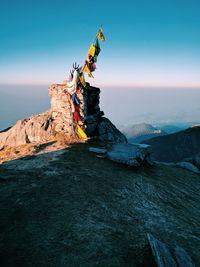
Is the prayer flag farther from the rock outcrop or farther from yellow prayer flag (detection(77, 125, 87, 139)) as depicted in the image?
yellow prayer flag (detection(77, 125, 87, 139))

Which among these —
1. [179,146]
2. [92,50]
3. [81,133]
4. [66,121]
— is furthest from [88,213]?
[179,146]

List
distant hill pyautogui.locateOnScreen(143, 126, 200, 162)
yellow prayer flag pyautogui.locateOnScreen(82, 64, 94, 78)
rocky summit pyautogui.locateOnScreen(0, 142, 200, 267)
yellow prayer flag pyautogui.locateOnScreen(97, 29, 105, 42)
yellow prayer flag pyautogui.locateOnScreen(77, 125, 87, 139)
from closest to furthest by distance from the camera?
rocky summit pyautogui.locateOnScreen(0, 142, 200, 267) < yellow prayer flag pyautogui.locateOnScreen(97, 29, 105, 42) < yellow prayer flag pyautogui.locateOnScreen(82, 64, 94, 78) < yellow prayer flag pyautogui.locateOnScreen(77, 125, 87, 139) < distant hill pyautogui.locateOnScreen(143, 126, 200, 162)

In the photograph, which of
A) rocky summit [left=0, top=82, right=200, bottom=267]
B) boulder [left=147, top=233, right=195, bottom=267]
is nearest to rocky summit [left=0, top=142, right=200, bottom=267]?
rocky summit [left=0, top=82, right=200, bottom=267]

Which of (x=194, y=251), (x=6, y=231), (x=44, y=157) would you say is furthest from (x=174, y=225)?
(x=44, y=157)

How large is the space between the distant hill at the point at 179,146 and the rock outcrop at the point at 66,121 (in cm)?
6169

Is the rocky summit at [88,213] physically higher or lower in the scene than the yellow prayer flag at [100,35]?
lower

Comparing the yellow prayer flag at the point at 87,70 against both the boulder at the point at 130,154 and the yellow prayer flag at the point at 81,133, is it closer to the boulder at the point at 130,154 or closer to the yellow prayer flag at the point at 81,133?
the yellow prayer flag at the point at 81,133

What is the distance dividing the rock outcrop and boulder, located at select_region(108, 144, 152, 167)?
3.91m

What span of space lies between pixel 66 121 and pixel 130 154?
8.61m

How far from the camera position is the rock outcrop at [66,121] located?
17.9 m

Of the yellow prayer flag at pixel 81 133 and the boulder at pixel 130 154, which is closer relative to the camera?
the boulder at pixel 130 154

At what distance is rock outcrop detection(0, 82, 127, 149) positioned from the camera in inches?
704

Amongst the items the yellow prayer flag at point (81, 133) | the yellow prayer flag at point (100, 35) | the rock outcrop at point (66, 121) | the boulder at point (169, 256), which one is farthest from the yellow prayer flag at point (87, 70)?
the boulder at point (169, 256)

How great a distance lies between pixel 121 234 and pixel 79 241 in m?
1.67
